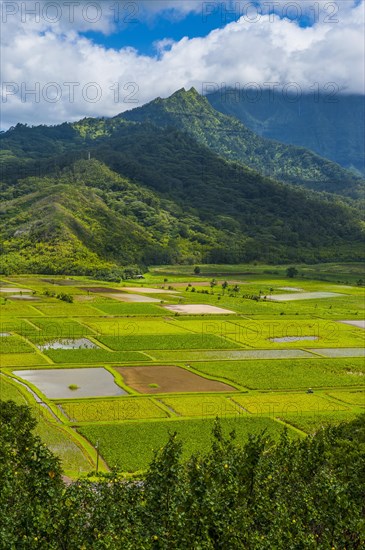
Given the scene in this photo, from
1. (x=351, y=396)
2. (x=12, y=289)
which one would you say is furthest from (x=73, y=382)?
(x=12, y=289)

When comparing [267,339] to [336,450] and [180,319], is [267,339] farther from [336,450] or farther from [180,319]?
[336,450]

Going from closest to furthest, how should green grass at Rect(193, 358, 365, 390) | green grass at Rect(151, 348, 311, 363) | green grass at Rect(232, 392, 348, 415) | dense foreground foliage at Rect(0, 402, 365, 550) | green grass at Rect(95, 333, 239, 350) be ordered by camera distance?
1. dense foreground foliage at Rect(0, 402, 365, 550)
2. green grass at Rect(232, 392, 348, 415)
3. green grass at Rect(193, 358, 365, 390)
4. green grass at Rect(151, 348, 311, 363)
5. green grass at Rect(95, 333, 239, 350)

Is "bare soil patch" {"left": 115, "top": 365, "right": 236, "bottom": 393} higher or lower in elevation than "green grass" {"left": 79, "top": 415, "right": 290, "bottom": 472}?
higher

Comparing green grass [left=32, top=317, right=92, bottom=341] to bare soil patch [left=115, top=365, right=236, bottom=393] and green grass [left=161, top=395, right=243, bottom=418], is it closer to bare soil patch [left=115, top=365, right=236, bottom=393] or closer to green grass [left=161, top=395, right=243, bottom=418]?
bare soil patch [left=115, top=365, right=236, bottom=393]

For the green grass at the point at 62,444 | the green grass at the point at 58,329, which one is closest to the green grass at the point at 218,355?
the green grass at the point at 58,329

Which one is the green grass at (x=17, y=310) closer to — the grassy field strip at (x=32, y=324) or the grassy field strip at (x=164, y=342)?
the grassy field strip at (x=32, y=324)

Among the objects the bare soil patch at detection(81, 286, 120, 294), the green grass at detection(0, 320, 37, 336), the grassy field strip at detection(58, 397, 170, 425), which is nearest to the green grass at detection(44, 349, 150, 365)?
the green grass at detection(0, 320, 37, 336)

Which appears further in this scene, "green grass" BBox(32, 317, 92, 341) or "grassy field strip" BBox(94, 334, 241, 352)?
"green grass" BBox(32, 317, 92, 341)
